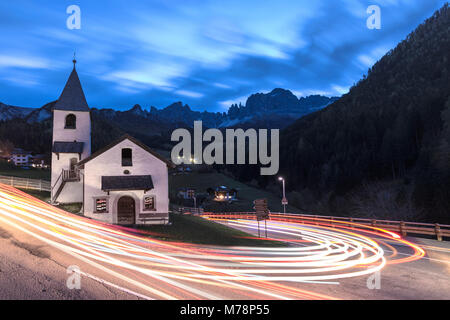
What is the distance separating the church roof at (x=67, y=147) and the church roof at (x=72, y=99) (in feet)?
11.9

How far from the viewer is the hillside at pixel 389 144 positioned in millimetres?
48875

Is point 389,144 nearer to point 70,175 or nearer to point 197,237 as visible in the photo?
point 197,237

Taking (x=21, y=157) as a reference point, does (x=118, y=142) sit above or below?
below

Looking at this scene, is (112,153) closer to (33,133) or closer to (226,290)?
(226,290)

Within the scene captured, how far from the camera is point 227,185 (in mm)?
101812

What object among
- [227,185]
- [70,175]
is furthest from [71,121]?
[227,185]

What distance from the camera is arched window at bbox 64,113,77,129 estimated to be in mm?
30227

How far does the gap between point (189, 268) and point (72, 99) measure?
26.9m

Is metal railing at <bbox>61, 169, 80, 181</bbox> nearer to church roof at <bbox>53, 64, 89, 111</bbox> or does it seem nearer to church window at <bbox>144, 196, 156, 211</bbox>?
church roof at <bbox>53, 64, 89, 111</bbox>

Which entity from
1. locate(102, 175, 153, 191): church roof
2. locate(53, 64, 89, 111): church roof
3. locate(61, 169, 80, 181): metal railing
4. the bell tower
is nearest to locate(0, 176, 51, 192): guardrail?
the bell tower

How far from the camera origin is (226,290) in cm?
852

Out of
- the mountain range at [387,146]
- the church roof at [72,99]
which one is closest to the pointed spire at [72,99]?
the church roof at [72,99]

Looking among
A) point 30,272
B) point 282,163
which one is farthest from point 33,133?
point 30,272
